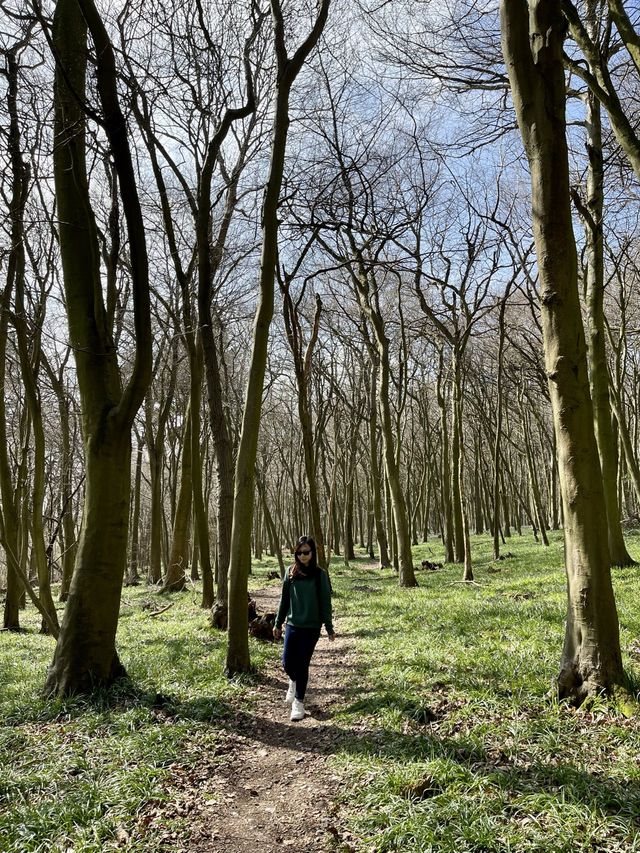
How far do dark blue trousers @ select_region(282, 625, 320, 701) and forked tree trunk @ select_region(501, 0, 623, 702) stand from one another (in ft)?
8.16

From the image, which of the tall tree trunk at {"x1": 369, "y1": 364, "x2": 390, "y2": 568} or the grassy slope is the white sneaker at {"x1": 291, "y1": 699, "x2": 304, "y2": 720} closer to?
the grassy slope

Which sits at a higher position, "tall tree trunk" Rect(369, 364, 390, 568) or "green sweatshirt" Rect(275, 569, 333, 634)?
"tall tree trunk" Rect(369, 364, 390, 568)

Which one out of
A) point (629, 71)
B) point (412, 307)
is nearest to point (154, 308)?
point (412, 307)

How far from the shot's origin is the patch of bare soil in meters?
3.39

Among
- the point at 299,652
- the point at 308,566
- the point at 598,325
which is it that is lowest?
the point at 299,652

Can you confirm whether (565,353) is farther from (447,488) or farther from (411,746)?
(447,488)

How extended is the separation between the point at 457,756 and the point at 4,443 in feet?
24.9

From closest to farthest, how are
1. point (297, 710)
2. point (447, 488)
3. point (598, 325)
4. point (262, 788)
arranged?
1. point (262, 788)
2. point (297, 710)
3. point (598, 325)
4. point (447, 488)

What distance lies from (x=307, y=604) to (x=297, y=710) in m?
1.01

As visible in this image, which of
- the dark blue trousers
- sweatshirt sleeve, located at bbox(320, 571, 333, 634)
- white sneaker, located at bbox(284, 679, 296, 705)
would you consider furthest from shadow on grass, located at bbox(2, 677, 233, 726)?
sweatshirt sleeve, located at bbox(320, 571, 333, 634)

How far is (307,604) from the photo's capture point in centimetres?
580

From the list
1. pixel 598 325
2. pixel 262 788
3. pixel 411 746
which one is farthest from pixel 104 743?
pixel 598 325

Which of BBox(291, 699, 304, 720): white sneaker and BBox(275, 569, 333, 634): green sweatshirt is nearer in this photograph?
BBox(291, 699, 304, 720): white sneaker

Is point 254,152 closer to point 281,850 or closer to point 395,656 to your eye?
point 395,656
